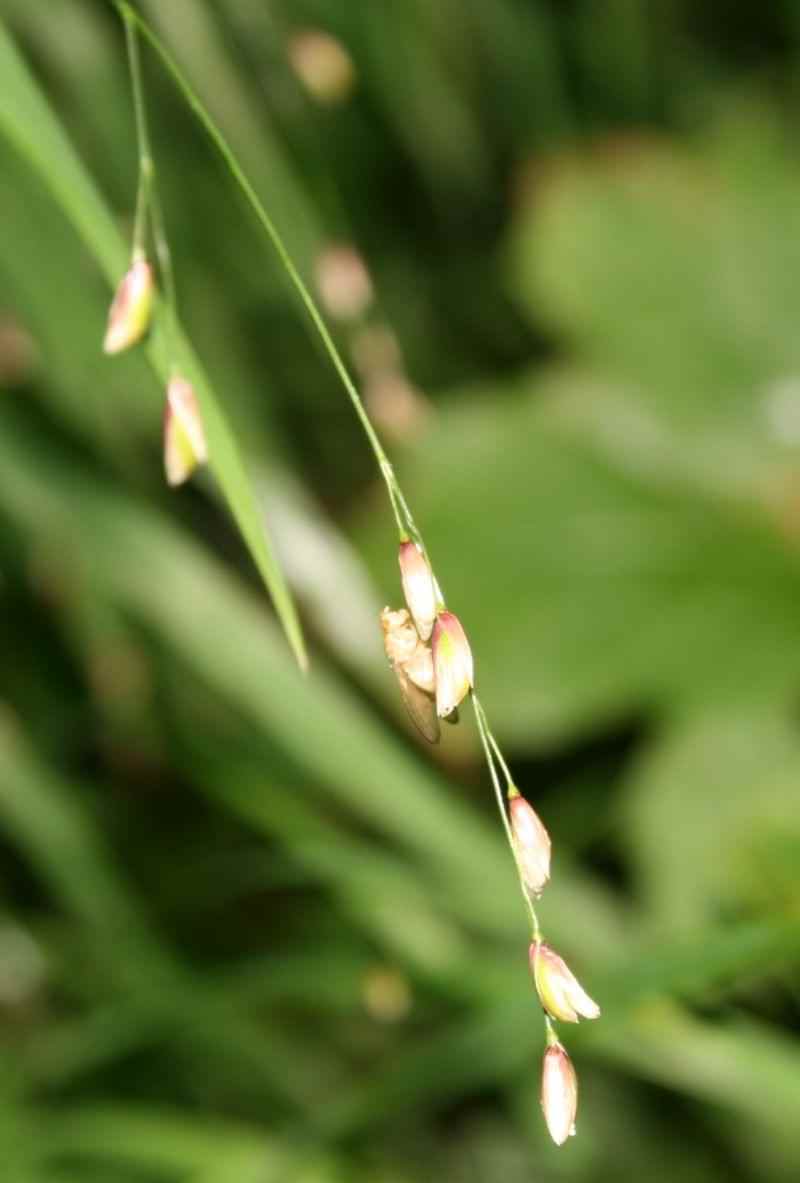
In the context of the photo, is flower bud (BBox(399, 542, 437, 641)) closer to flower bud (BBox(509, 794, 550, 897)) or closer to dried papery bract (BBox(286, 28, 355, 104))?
flower bud (BBox(509, 794, 550, 897))

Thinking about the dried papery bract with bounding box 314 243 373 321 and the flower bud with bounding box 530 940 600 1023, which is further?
the dried papery bract with bounding box 314 243 373 321

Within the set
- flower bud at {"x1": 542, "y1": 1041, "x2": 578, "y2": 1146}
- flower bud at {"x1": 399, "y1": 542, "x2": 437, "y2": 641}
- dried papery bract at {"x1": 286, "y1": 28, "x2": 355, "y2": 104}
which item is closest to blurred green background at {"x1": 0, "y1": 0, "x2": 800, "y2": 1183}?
dried papery bract at {"x1": 286, "y1": 28, "x2": 355, "y2": 104}

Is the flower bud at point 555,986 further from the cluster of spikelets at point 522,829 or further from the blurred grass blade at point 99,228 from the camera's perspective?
the blurred grass blade at point 99,228

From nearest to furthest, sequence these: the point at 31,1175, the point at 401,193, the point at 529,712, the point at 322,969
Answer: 1. the point at 31,1175
2. the point at 322,969
3. the point at 529,712
4. the point at 401,193

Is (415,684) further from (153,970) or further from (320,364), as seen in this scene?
(320,364)

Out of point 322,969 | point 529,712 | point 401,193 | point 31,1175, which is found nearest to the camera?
point 31,1175

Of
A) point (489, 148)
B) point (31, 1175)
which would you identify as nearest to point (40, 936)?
point (31, 1175)

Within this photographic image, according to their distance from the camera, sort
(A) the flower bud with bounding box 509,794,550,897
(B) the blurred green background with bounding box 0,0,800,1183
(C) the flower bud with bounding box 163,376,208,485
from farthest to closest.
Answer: (B) the blurred green background with bounding box 0,0,800,1183, (C) the flower bud with bounding box 163,376,208,485, (A) the flower bud with bounding box 509,794,550,897
